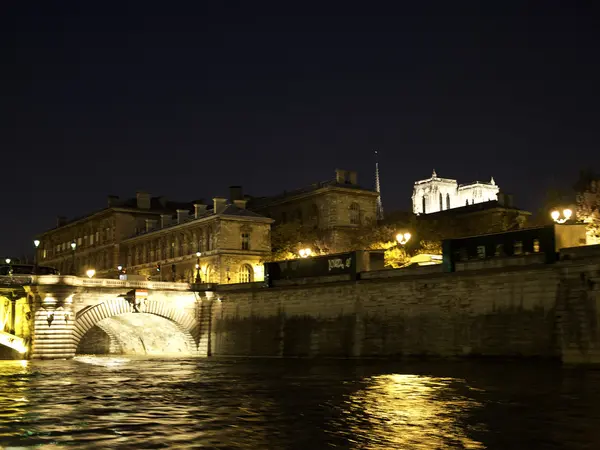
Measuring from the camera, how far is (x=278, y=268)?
59.1 meters

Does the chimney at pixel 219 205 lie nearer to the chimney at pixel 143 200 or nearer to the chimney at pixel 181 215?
the chimney at pixel 181 215

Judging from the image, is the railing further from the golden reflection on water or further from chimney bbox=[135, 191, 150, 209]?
chimney bbox=[135, 191, 150, 209]

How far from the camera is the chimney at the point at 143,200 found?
111 meters

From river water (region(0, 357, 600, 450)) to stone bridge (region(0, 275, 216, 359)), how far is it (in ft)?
64.3

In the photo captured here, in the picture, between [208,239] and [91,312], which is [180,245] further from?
[91,312]

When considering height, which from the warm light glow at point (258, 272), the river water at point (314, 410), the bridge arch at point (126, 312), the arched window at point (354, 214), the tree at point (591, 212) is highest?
the arched window at point (354, 214)

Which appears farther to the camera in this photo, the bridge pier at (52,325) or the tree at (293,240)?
the tree at (293,240)

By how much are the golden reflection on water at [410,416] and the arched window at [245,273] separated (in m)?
54.0

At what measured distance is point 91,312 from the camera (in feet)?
189

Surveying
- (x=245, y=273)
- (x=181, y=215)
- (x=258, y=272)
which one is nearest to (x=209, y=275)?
(x=245, y=273)

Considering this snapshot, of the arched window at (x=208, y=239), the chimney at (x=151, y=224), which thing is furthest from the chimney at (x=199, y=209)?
the chimney at (x=151, y=224)

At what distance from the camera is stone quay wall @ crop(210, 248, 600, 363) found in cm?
3600

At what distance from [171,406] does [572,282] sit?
68.8 ft

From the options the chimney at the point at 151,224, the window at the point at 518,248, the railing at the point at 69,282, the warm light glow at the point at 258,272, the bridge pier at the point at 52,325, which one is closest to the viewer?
the window at the point at 518,248
